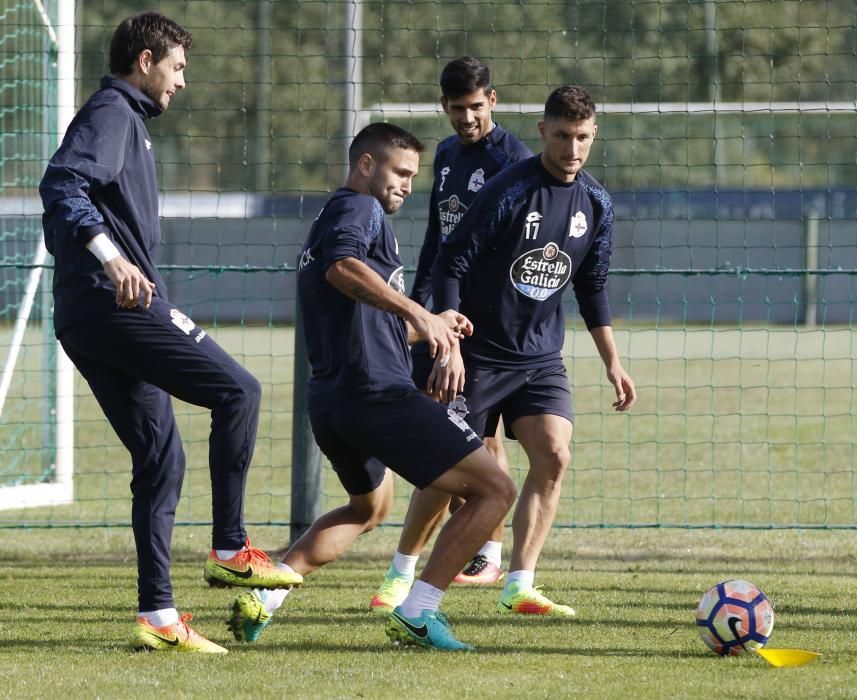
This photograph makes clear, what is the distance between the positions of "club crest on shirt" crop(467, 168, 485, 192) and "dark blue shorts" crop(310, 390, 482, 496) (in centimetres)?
216

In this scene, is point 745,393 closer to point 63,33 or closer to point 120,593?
point 63,33

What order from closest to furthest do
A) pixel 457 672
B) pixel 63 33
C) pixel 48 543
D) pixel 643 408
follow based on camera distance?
1. pixel 457 672
2. pixel 48 543
3. pixel 63 33
4. pixel 643 408

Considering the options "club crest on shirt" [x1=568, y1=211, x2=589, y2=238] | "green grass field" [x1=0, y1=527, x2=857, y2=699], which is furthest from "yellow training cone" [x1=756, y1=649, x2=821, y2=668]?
"club crest on shirt" [x1=568, y1=211, x2=589, y2=238]

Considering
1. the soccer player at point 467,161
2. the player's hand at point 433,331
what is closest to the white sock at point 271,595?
the player's hand at point 433,331

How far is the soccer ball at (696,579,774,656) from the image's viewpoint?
195 inches

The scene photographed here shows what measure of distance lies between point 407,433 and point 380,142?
108 centimetres

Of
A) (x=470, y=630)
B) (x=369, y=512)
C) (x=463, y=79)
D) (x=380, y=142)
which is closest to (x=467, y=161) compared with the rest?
(x=463, y=79)

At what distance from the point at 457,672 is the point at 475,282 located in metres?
1.96

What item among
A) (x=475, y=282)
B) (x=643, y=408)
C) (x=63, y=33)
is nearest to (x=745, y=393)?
(x=643, y=408)

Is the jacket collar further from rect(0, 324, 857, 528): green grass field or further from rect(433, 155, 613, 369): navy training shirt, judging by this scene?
rect(0, 324, 857, 528): green grass field

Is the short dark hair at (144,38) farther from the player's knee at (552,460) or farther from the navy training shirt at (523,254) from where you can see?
the player's knee at (552,460)

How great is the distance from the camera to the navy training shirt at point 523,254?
593cm

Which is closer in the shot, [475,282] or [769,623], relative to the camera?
[769,623]

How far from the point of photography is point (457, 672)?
473 centimetres
